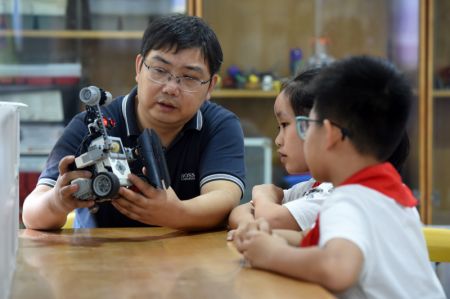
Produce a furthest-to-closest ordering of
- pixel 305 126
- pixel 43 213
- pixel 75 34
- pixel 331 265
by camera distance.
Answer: pixel 75 34, pixel 43 213, pixel 305 126, pixel 331 265

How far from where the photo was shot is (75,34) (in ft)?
11.8

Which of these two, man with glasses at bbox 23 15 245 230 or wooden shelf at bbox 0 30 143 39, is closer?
man with glasses at bbox 23 15 245 230

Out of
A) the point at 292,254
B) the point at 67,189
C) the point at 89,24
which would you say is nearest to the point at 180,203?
the point at 67,189

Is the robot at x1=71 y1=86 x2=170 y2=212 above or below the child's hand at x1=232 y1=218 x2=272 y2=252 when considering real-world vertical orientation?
above

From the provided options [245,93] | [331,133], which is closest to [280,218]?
[331,133]

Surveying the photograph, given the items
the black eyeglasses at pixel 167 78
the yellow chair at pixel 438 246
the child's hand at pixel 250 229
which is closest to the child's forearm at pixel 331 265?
the child's hand at pixel 250 229

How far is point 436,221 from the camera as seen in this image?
3.65m

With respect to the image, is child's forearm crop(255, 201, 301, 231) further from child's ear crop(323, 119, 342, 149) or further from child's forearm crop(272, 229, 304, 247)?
child's ear crop(323, 119, 342, 149)

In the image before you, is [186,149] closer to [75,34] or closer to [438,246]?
[438,246]

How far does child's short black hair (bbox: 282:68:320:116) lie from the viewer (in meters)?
1.30

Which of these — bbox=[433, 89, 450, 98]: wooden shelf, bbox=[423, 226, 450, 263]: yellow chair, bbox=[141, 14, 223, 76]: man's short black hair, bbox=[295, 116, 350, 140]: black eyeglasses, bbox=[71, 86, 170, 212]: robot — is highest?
bbox=[141, 14, 223, 76]: man's short black hair

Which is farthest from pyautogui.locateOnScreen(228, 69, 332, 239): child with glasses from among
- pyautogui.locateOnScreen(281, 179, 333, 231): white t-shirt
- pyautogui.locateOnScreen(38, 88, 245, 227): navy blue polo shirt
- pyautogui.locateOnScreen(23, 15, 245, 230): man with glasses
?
pyautogui.locateOnScreen(38, 88, 245, 227): navy blue polo shirt

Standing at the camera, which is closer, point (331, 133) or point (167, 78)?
point (331, 133)

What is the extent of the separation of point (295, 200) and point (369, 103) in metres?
0.38
